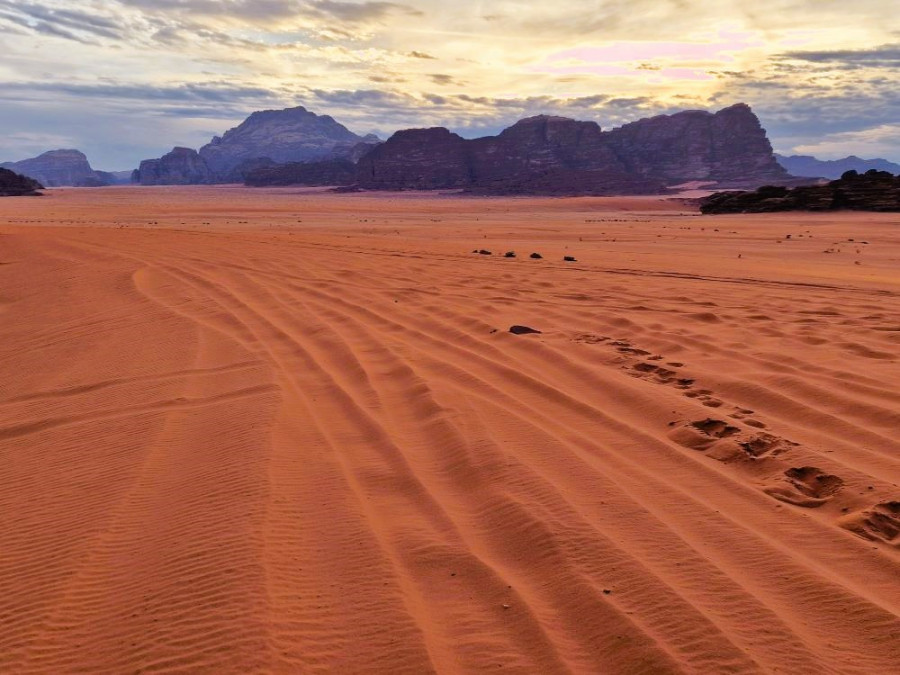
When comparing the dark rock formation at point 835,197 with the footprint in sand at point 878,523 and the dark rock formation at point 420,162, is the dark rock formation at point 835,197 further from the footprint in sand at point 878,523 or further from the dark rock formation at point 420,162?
the dark rock formation at point 420,162

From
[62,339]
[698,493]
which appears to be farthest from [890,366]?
[62,339]

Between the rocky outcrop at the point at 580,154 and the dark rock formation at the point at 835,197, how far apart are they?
2814 inches

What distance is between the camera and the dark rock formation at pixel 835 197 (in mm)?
35406

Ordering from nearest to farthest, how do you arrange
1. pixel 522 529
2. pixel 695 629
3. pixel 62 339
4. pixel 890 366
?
pixel 695 629, pixel 522 529, pixel 890 366, pixel 62 339

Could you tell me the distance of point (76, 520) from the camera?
3264 mm

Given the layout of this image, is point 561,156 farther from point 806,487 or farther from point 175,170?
point 806,487

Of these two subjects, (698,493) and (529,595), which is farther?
(698,493)

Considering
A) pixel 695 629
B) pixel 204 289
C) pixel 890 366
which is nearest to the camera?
pixel 695 629

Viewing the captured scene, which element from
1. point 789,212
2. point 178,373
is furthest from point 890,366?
point 789,212

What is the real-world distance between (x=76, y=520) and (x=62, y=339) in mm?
4455

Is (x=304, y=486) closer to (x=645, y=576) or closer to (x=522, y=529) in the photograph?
(x=522, y=529)

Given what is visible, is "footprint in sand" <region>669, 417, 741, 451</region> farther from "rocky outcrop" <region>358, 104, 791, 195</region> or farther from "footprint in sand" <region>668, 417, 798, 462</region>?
"rocky outcrop" <region>358, 104, 791, 195</region>

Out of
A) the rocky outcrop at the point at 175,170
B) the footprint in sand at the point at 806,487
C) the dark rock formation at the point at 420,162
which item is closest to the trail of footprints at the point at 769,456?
the footprint in sand at the point at 806,487

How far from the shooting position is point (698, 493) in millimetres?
3342
